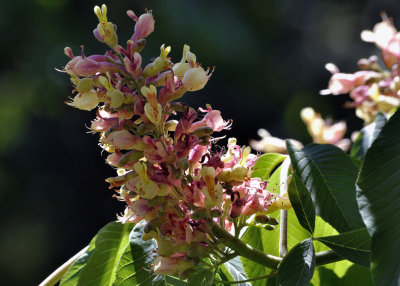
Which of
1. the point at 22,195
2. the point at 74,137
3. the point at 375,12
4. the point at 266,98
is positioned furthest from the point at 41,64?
the point at 375,12

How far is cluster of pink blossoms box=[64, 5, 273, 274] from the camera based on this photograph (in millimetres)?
545

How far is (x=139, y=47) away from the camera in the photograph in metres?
0.61

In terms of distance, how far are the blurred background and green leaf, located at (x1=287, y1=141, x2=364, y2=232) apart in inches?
168

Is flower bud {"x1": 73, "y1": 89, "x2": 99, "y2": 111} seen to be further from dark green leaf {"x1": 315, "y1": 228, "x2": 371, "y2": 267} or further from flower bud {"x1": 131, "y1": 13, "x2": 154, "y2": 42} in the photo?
dark green leaf {"x1": 315, "y1": 228, "x2": 371, "y2": 267}

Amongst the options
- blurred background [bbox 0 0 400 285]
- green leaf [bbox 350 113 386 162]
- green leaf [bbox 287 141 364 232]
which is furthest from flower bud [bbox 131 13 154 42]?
blurred background [bbox 0 0 400 285]

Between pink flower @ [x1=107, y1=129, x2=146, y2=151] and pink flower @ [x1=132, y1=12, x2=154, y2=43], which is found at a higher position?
pink flower @ [x1=132, y1=12, x2=154, y2=43]

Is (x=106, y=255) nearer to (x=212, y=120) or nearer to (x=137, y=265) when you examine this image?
(x=137, y=265)

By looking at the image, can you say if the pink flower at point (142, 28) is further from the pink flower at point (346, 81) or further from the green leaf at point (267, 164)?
the pink flower at point (346, 81)

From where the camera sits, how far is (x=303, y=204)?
0.60 meters

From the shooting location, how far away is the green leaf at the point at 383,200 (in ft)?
1.44

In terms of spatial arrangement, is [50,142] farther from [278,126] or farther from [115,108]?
[115,108]

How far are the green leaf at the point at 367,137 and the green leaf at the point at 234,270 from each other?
284 mm

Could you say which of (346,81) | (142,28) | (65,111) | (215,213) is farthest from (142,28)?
(65,111)

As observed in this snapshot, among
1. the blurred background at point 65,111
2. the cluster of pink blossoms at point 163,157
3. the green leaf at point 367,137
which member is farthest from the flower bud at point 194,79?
the blurred background at point 65,111
